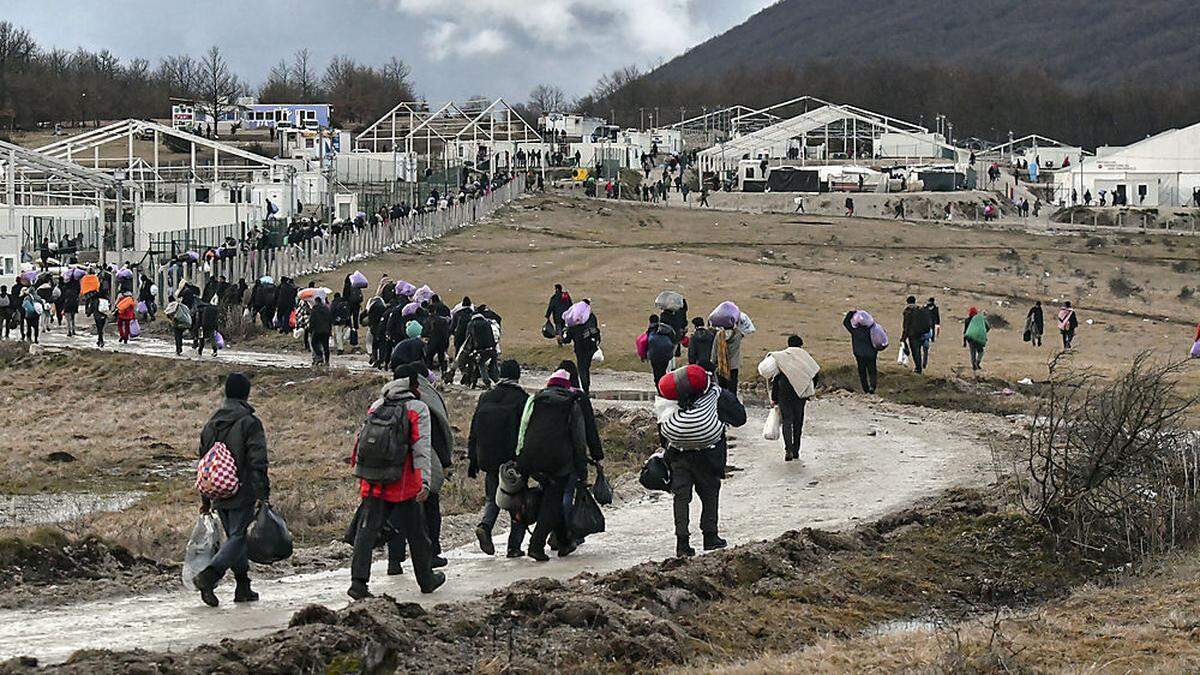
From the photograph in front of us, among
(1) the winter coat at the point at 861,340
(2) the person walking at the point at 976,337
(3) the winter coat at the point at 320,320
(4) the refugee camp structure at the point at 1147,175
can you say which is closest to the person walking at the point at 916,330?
(2) the person walking at the point at 976,337

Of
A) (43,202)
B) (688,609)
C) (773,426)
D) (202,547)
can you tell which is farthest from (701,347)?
(43,202)

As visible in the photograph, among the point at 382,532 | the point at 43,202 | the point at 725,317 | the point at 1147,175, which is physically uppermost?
the point at 1147,175

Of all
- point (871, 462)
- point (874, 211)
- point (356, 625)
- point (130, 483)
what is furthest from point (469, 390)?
point (874, 211)

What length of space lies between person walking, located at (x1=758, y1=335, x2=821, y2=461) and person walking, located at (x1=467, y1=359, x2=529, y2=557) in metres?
5.97

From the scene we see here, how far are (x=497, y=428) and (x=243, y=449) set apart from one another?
8.80 ft

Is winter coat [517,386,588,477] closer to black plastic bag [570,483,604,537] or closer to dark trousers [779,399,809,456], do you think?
black plastic bag [570,483,604,537]

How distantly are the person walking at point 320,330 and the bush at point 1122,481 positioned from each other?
57.7 ft

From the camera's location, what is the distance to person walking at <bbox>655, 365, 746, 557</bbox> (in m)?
14.0

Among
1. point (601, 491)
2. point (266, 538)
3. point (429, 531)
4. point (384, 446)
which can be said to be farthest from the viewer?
point (601, 491)

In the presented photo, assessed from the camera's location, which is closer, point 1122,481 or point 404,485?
point 404,485

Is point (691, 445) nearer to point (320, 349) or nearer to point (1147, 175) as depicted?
point (320, 349)

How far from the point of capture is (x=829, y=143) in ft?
406

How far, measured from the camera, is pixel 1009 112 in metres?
189

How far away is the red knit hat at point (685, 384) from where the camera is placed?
1395cm
